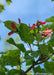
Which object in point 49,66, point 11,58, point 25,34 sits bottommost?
point 49,66

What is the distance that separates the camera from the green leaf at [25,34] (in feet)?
3.91

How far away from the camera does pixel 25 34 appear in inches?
47.8

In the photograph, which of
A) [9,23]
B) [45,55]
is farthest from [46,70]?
[9,23]

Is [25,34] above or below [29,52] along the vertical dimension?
above

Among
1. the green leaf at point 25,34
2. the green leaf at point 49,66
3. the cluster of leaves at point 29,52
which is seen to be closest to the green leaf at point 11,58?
the cluster of leaves at point 29,52

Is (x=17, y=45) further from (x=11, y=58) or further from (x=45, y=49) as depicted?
(x=45, y=49)

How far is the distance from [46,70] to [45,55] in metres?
0.17

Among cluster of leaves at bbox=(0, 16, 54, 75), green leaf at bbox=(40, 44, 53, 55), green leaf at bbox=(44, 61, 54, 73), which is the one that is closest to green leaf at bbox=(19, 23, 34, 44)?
cluster of leaves at bbox=(0, 16, 54, 75)

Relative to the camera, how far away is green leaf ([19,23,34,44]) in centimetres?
119

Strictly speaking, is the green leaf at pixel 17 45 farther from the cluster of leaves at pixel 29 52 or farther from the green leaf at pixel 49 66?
the green leaf at pixel 49 66

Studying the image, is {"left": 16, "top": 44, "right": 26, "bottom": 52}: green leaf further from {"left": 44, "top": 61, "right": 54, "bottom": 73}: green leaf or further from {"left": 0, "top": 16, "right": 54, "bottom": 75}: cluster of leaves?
{"left": 44, "top": 61, "right": 54, "bottom": 73}: green leaf

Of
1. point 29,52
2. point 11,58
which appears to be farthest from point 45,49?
point 11,58

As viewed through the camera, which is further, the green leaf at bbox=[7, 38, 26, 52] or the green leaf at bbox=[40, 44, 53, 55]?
the green leaf at bbox=[7, 38, 26, 52]

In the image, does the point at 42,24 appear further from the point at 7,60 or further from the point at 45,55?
the point at 7,60
